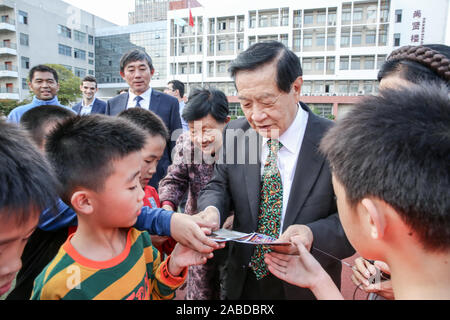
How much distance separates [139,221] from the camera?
1577 mm

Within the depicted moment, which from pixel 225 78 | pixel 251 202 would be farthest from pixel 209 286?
pixel 225 78

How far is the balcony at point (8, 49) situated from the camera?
103 feet

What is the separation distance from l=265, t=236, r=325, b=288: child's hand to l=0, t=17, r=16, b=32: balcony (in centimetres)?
4119

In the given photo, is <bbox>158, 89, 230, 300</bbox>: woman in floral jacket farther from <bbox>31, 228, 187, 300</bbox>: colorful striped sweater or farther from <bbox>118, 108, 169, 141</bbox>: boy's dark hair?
<bbox>31, 228, 187, 300</bbox>: colorful striped sweater

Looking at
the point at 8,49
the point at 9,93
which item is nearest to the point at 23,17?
the point at 8,49

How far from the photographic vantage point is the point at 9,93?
1249 inches

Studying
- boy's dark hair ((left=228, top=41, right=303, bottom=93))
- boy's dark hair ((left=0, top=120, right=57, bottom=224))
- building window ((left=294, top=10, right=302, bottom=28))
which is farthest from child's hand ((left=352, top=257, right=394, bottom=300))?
building window ((left=294, top=10, right=302, bottom=28))

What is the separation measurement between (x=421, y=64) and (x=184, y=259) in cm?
161

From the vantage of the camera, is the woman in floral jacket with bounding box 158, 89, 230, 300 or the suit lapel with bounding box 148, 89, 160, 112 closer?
the woman in floral jacket with bounding box 158, 89, 230, 300

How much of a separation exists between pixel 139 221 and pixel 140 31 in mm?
Result: 51681

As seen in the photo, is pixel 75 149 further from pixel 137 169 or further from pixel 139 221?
pixel 139 221

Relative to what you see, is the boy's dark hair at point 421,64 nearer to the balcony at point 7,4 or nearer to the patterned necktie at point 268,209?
the patterned necktie at point 268,209

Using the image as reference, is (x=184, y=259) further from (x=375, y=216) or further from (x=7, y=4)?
(x=7, y=4)

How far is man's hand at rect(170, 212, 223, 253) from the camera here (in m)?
1.37
